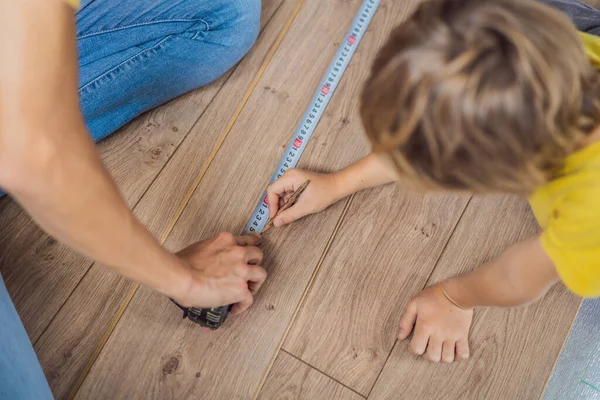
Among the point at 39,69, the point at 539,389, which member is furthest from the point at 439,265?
the point at 39,69

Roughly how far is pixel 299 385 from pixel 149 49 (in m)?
0.82

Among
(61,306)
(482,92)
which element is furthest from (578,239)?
(61,306)

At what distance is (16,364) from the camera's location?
900 mm

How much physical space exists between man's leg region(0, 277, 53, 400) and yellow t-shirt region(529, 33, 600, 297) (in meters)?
0.92

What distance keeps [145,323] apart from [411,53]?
2.79 ft

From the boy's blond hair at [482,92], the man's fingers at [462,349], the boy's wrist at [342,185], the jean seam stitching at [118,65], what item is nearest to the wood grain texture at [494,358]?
the man's fingers at [462,349]

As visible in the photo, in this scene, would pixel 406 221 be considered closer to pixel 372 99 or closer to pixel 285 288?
pixel 285 288

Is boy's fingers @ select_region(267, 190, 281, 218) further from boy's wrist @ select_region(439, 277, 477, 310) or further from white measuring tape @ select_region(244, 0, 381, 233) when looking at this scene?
boy's wrist @ select_region(439, 277, 477, 310)

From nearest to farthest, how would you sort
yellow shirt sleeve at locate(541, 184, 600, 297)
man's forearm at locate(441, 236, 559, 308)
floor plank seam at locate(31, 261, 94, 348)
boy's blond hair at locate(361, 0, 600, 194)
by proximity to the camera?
1. boy's blond hair at locate(361, 0, 600, 194)
2. yellow shirt sleeve at locate(541, 184, 600, 297)
3. man's forearm at locate(441, 236, 559, 308)
4. floor plank seam at locate(31, 261, 94, 348)

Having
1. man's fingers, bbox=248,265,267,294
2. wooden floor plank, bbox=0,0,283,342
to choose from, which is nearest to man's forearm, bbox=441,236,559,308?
man's fingers, bbox=248,265,267,294

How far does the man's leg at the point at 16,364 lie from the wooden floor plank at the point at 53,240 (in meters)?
0.14

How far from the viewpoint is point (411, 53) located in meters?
0.56

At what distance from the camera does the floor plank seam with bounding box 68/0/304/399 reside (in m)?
1.08

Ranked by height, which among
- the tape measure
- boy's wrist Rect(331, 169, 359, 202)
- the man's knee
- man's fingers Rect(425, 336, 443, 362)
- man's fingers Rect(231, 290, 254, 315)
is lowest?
man's fingers Rect(425, 336, 443, 362)
